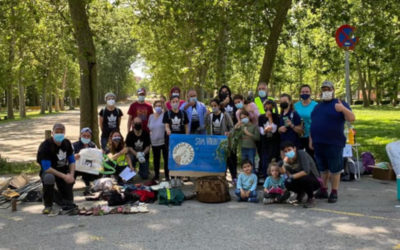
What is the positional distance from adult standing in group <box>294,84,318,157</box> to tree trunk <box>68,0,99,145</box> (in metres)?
5.64

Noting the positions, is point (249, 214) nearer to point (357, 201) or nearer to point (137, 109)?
point (357, 201)

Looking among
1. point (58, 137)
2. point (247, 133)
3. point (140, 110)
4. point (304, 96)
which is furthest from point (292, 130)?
point (58, 137)

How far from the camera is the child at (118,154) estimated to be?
887 cm

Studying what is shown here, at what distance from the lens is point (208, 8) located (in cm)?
1203

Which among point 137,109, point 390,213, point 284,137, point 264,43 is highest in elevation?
point 264,43

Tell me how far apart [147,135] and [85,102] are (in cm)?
267

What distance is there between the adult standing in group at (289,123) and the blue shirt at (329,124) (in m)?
0.88

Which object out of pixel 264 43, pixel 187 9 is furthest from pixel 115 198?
pixel 264 43

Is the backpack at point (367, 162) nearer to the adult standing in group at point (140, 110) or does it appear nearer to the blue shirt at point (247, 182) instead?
the blue shirt at point (247, 182)

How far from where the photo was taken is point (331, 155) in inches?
289

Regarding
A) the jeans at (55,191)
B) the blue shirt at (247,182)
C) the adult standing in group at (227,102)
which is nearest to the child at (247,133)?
the adult standing in group at (227,102)

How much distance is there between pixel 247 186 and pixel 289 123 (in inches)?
60.2

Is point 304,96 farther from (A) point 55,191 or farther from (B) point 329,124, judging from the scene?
(A) point 55,191

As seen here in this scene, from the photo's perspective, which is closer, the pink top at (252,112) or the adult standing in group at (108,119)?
the pink top at (252,112)
